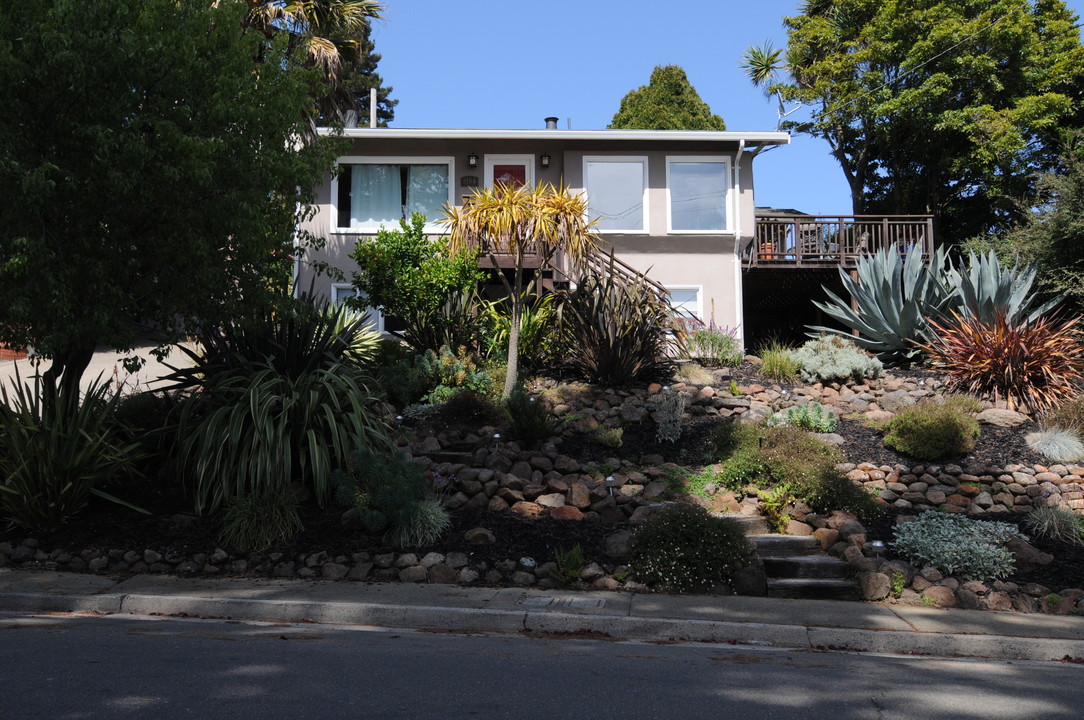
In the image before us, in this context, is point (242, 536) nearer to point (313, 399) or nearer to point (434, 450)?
point (313, 399)

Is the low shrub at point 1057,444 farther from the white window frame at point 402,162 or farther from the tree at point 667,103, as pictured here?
the tree at point 667,103

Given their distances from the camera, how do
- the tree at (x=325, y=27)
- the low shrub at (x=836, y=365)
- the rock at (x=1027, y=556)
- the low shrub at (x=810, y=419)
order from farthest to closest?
1. the tree at (x=325, y=27)
2. the low shrub at (x=836, y=365)
3. the low shrub at (x=810, y=419)
4. the rock at (x=1027, y=556)

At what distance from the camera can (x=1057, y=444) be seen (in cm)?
1156

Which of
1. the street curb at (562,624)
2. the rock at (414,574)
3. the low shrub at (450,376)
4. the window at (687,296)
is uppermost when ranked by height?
the window at (687,296)

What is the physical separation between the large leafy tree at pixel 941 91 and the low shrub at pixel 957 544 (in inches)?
662

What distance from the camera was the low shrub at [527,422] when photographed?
38.7 feet

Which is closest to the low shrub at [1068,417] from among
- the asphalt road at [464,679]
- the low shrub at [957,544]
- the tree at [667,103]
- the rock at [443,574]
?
the low shrub at [957,544]

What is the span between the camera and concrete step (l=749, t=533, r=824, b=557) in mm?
9195

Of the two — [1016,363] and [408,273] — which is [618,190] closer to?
[408,273]

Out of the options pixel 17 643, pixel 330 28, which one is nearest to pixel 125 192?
pixel 17 643

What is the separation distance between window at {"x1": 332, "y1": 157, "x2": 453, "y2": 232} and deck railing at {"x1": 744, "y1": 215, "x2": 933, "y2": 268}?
692 centimetres

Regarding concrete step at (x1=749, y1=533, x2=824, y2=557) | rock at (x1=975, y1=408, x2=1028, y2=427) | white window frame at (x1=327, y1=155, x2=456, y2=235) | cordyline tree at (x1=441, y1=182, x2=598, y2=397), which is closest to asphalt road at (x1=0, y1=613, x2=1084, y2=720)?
concrete step at (x1=749, y1=533, x2=824, y2=557)

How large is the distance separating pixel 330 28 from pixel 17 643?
1457cm

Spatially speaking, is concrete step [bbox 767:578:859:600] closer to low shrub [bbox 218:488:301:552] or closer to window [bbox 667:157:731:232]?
low shrub [bbox 218:488:301:552]
